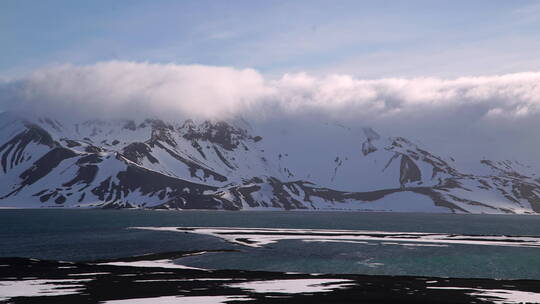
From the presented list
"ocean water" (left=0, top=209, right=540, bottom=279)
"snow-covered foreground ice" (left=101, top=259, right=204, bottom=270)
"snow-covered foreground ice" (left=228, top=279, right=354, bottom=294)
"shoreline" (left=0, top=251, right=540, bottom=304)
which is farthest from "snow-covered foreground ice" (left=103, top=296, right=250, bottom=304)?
"ocean water" (left=0, top=209, right=540, bottom=279)

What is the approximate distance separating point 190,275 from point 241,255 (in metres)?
32.7

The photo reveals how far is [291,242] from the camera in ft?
516

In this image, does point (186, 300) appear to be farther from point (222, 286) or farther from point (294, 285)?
point (294, 285)

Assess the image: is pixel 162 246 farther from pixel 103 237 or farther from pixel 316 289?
Result: pixel 316 289

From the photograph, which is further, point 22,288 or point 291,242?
point 291,242

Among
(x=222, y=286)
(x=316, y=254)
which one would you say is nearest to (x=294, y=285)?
(x=222, y=286)

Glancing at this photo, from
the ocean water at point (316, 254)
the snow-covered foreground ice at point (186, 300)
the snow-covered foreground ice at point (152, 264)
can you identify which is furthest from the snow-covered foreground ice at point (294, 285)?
the snow-covered foreground ice at point (152, 264)

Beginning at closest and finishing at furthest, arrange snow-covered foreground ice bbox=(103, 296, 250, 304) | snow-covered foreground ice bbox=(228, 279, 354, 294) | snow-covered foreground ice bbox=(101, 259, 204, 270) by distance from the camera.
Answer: snow-covered foreground ice bbox=(103, 296, 250, 304) < snow-covered foreground ice bbox=(228, 279, 354, 294) < snow-covered foreground ice bbox=(101, 259, 204, 270)

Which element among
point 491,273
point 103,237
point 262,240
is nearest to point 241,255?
point 262,240

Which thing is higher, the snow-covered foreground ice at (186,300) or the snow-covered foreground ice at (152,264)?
the snow-covered foreground ice at (152,264)

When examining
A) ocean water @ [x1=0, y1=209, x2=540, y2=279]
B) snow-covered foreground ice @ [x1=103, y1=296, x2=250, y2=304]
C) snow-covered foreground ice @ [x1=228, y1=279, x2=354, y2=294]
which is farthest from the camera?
ocean water @ [x1=0, y1=209, x2=540, y2=279]

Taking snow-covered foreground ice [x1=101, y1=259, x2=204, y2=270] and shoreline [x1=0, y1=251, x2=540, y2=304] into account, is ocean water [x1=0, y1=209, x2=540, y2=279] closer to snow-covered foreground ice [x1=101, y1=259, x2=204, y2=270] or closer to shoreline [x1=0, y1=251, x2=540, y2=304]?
snow-covered foreground ice [x1=101, y1=259, x2=204, y2=270]

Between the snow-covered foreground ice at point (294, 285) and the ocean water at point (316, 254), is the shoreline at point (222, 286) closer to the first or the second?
the snow-covered foreground ice at point (294, 285)

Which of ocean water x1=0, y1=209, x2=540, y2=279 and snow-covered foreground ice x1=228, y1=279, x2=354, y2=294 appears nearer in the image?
snow-covered foreground ice x1=228, y1=279, x2=354, y2=294
